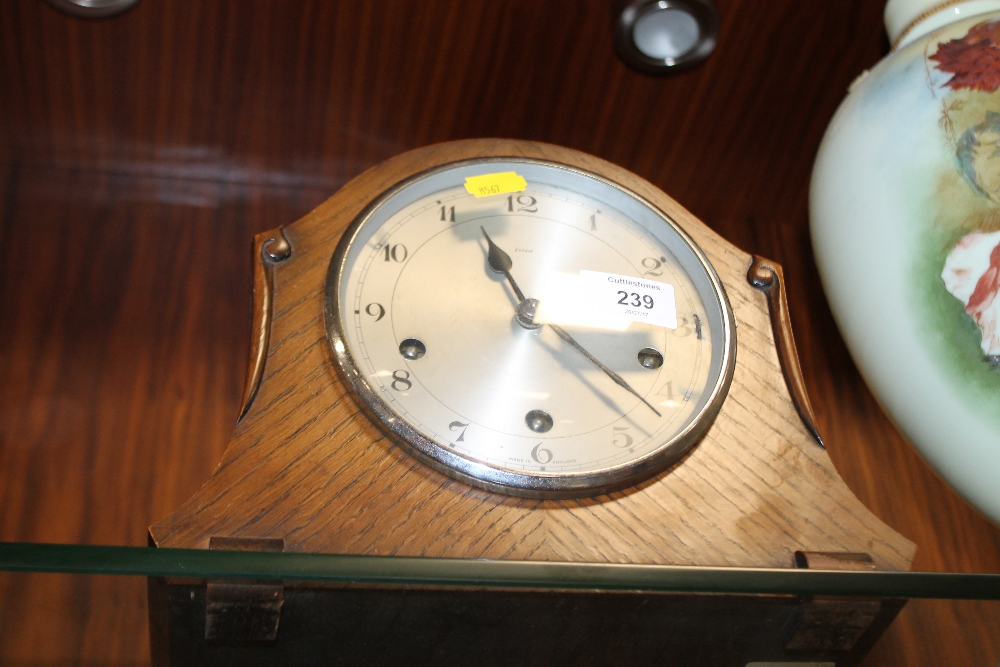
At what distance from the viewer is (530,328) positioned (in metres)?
0.91

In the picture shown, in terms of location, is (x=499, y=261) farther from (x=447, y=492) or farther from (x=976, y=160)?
(x=976, y=160)

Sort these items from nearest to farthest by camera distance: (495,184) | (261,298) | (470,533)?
(470,533) → (261,298) → (495,184)

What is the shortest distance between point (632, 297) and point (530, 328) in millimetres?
109

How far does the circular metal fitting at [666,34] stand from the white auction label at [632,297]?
403mm

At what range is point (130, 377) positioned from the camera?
3.55 ft

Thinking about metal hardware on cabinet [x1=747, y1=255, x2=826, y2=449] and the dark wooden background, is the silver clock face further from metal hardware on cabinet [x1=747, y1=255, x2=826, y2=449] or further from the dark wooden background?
the dark wooden background

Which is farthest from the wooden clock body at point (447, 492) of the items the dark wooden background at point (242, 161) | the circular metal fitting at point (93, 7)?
the circular metal fitting at point (93, 7)

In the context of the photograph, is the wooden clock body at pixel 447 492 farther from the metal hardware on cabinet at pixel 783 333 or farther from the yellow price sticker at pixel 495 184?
the yellow price sticker at pixel 495 184

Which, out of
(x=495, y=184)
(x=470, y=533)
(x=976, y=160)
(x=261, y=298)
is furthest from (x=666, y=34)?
(x=470, y=533)

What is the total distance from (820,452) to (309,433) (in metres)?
0.44

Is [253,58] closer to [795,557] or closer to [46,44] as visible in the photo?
[46,44]

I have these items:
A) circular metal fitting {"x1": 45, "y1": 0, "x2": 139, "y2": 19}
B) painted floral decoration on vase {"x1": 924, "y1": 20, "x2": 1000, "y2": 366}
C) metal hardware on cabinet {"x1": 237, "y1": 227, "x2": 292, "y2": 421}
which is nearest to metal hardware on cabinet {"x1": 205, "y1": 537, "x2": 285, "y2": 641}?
metal hardware on cabinet {"x1": 237, "y1": 227, "x2": 292, "y2": 421}

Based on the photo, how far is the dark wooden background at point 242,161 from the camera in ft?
3.45

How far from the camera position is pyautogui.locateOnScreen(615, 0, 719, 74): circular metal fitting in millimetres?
1204
